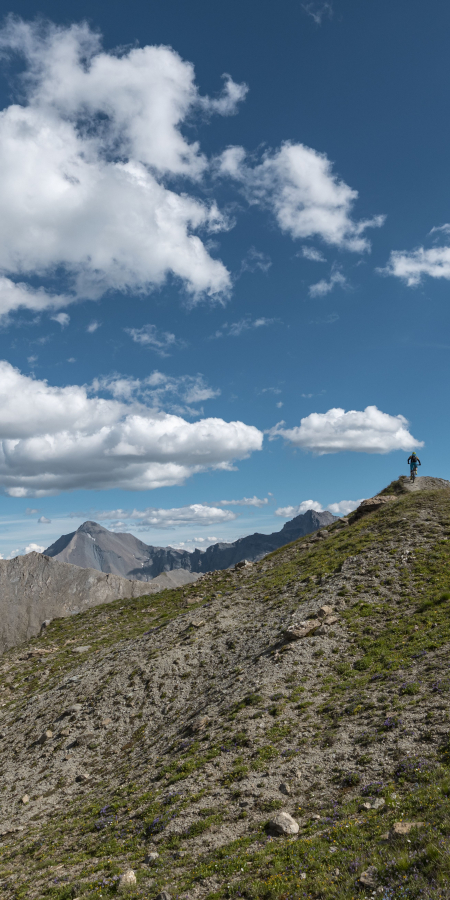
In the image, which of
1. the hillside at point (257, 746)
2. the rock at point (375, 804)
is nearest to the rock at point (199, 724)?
the hillside at point (257, 746)

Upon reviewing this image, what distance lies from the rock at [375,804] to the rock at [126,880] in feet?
31.7

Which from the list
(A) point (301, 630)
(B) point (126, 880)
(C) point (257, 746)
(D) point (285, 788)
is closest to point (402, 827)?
Answer: (D) point (285, 788)

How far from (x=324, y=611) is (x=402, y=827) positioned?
23479 mm

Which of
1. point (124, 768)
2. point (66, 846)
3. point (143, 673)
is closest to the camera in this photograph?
point (66, 846)

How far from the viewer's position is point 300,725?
75.6 feet

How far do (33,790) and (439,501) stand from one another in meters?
55.7

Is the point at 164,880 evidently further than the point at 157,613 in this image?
No

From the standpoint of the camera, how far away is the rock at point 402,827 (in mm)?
12055

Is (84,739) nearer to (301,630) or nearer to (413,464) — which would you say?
(301,630)

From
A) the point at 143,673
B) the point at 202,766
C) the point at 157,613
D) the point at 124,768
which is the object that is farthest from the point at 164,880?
the point at 157,613

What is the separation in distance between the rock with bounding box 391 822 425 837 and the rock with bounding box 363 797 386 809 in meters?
2.73

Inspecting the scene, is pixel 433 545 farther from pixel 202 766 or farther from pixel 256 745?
pixel 202 766

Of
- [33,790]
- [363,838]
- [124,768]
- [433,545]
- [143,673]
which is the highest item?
[433,545]

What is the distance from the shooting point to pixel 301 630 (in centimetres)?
3312
